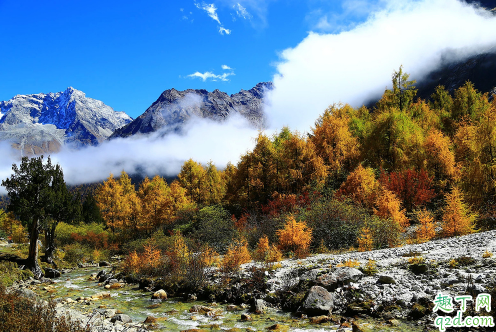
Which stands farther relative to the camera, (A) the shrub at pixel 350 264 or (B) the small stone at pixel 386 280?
(A) the shrub at pixel 350 264

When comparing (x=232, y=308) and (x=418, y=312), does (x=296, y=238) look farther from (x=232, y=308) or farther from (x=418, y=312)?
(x=418, y=312)

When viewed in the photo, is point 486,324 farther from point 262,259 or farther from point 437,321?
point 262,259

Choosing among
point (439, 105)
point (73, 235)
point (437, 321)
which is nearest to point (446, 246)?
point (437, 321)

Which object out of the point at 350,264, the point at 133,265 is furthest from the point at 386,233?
the point at 133,265

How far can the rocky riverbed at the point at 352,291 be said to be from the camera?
8453 mm

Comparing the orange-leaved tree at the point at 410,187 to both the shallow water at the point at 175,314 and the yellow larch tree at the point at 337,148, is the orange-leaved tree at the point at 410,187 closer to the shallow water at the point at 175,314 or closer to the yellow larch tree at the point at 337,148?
the yellow larch tree at the point at 337,148

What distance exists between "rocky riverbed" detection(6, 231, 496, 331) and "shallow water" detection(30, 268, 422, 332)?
4 centimetres

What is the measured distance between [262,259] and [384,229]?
739 cm

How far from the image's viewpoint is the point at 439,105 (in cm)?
4994

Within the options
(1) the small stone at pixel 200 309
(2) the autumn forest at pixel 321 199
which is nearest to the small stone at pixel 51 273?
(2) the autumn forest at pixel 321 199

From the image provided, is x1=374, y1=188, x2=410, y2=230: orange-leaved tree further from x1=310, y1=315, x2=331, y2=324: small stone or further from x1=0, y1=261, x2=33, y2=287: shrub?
x1=0, y1=261, x2=33, y2=287: shrub

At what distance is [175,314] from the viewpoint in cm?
1163

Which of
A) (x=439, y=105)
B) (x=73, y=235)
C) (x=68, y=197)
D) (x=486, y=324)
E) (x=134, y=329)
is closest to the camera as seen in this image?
(x=486, y=324)

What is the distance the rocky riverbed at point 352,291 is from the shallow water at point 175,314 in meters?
0.04
